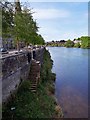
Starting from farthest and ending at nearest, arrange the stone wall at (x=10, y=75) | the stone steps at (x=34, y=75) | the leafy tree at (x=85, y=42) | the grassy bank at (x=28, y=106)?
the leafy tree at (x=85, y=42) → the stone steps at (x=34, y=75) → the grassy bank at (x=28, y=106) → the stone wall at (x=10, y=75)

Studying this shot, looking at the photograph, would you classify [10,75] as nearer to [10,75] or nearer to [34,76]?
[10,75]

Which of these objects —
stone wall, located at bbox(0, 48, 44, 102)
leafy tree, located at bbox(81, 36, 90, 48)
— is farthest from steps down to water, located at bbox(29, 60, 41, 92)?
leafy tree, located at bbox(81, 36, 90, 48)

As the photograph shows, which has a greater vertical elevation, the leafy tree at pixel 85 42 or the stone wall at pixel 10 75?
the leafy tree at pixel 85 42

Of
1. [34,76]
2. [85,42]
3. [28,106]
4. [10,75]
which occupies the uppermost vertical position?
[85,42]

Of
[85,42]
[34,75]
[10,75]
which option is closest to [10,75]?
[10,75]

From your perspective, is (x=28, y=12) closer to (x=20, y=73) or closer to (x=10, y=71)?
(x=20, y=73)

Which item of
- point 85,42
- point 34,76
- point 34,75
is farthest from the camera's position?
point 85,42

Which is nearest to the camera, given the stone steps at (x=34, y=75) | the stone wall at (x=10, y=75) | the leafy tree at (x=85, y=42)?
the stone wall at (x=10, y=75)

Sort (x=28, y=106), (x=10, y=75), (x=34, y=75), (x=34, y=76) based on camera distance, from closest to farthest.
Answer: (x=10, y=75), (x=28, y=106), (x=34, y=76), (x=34, y=75)

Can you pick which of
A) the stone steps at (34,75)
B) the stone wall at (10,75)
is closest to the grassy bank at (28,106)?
the stone steps at (34,75)

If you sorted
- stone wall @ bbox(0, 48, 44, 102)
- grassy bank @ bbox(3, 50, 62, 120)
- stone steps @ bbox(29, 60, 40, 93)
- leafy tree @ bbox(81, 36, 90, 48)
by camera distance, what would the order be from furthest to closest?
leafy tree @ bbox(81, 36, 90, 48)
stone steps @ bbox(29, 60, 40, 93)
grassy bank @ bbox(3, 50, 62, 120)
stone wall @ bbox(0, 48, 44, 102)

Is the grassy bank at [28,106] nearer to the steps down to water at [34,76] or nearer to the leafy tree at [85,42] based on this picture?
the steps down to water at [34,76]

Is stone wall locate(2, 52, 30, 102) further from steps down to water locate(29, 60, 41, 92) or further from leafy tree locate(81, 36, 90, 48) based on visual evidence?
leafy tree locate(81, 36, 90, 48)

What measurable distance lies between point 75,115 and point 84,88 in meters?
9.78
